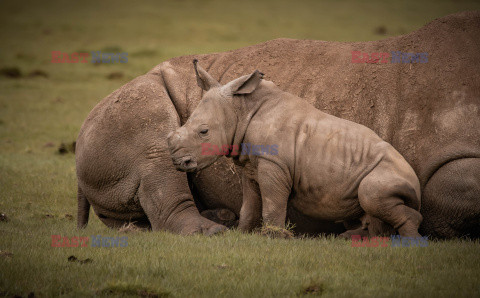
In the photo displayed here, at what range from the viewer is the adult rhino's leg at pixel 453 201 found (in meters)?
7.02

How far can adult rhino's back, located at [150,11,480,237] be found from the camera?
7191 millimetres

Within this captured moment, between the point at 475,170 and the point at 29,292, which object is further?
the point at 475,170

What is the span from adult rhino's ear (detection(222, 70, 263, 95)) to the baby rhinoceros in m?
0.01

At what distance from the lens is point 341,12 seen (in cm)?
3831

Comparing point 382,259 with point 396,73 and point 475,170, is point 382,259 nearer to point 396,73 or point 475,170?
point 475,170

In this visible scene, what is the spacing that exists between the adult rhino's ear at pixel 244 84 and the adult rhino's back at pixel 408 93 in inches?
39.8

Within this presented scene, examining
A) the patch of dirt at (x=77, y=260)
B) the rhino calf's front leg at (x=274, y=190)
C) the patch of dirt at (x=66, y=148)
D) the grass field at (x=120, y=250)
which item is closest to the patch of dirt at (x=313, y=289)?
the grass field at (x=120, y=250)

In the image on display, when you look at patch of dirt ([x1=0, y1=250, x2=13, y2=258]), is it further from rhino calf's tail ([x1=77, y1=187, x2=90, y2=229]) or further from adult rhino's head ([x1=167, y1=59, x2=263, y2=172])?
rhino calf's tail ([x1=77, y1=187, x2=90, y2=229])

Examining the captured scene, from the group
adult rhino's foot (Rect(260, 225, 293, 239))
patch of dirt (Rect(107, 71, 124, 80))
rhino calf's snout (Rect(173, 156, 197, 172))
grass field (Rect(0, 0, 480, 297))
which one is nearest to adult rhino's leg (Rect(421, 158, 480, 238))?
grass field (Rect(0, 0, 480, 297))

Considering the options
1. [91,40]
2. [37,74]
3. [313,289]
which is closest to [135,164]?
[313,289]

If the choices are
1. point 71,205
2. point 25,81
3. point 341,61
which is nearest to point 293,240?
point 341,61

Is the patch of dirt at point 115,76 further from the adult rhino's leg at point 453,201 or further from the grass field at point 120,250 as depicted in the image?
the adult rhino's leg at point 453,201

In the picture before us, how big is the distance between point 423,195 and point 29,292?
4.22 metres

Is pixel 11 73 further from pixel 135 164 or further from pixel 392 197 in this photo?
pixel 392 197
